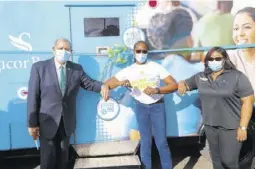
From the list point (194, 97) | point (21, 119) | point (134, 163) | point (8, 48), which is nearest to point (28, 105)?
point (21, 119)

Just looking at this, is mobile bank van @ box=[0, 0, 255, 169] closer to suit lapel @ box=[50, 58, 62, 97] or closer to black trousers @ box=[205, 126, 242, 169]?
suit lapel @ box=[50, 58, 62, 97]

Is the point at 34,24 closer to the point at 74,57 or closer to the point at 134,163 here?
the point at 74,57

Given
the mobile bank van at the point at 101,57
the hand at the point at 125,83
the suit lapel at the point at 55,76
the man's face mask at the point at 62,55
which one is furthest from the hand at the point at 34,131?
the hand at the point at 125,83

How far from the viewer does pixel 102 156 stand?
13.8 feet

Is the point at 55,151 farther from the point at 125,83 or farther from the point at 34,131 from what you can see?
the point at 125,83

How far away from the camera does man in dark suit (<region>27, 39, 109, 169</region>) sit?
3.64m

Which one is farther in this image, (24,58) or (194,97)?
(194,97)

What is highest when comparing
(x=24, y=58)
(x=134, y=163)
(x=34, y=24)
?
(x=34, y=24)

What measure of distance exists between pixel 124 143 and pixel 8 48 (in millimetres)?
1740

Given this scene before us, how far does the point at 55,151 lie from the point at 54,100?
1.97 feet

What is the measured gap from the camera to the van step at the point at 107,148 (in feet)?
13.5

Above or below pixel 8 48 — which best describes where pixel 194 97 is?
below

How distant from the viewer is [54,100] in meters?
3.69

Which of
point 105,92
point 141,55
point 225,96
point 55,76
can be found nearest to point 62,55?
point 55,76
